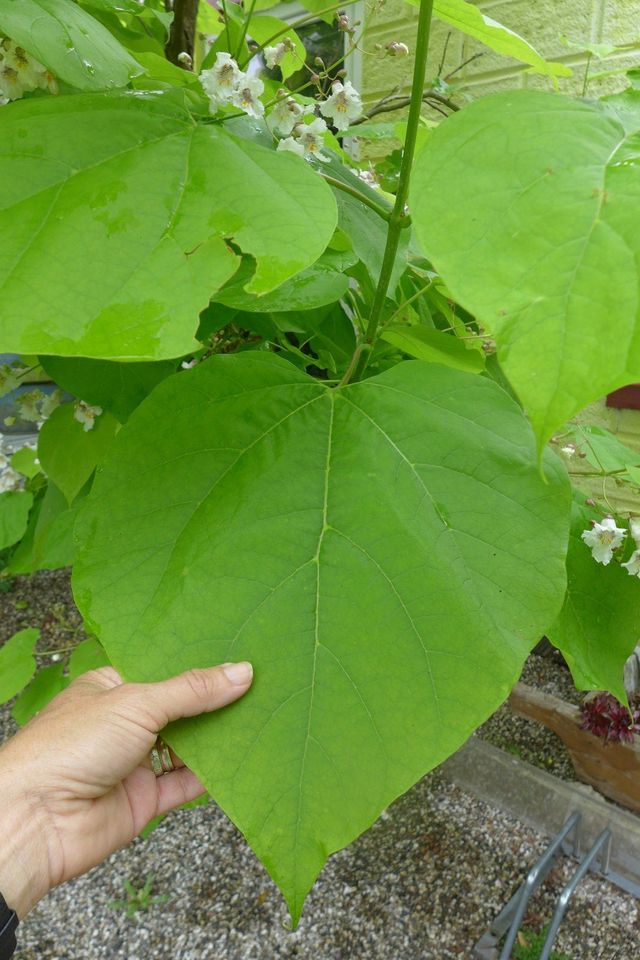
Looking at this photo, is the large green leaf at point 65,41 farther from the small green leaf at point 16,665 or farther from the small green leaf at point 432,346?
the small green leaf at point 16,665

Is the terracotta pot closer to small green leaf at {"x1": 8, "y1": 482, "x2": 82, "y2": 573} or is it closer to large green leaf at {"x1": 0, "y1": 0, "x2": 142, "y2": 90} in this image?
small green leaf at {"x1": 8, "y1": 482, "x2": 82, "y2": 573}

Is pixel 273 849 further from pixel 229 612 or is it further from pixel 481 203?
pixel 481 203

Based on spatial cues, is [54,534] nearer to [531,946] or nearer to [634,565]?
[634,565]

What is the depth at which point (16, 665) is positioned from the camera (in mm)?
1249

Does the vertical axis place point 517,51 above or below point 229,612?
above

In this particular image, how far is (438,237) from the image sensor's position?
0.31 m

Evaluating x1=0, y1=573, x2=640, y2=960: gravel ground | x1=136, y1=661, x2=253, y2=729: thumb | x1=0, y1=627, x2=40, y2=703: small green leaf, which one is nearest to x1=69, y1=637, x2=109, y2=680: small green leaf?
x1=0, y1=627, x2=40, y2=703: small green leaf

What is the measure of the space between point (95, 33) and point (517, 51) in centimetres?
34

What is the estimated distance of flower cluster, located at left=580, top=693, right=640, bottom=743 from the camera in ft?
5.64

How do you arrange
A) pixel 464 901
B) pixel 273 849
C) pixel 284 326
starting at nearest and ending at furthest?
pixel 273 849, pixel 284 326, pixel 464 901

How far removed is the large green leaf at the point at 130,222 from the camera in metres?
0.32

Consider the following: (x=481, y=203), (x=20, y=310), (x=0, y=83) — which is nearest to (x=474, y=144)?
(x=481, y=203)

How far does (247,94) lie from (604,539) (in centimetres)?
49

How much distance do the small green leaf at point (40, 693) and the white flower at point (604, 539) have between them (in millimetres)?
886
